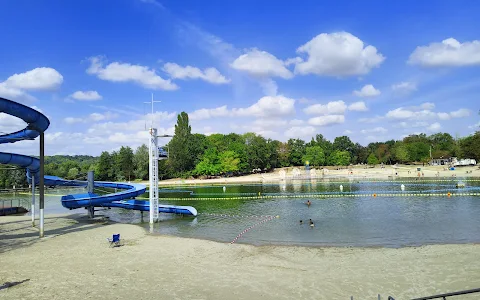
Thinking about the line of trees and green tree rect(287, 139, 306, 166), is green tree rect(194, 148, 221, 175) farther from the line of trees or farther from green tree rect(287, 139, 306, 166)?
green tree rect(287, 139, 306, 166)

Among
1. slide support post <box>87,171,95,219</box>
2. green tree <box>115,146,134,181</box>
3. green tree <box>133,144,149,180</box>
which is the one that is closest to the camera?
slide support post <box>87,171,95,219</box>

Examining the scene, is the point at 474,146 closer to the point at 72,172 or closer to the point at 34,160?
the point at 34,160

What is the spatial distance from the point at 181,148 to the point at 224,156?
16814 millimetres

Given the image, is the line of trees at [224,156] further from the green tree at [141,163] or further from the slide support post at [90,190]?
the slide support post at [90,190]

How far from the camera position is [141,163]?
4847 inches

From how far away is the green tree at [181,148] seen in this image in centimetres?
12303

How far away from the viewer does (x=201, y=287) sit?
1509cm

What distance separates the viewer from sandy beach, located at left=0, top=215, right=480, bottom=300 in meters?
14.5

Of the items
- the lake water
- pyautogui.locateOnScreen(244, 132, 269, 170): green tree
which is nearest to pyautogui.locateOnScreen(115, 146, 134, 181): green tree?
pyautogui.locateOnScreen(244, 132, 269, 170): green tree

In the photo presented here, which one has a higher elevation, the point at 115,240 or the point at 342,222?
the point at 115,240

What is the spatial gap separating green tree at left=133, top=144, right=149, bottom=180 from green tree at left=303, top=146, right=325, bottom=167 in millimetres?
66448

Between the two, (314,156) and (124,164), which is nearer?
(124,164)

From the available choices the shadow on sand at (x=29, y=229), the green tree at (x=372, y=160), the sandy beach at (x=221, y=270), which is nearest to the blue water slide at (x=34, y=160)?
the shadow on sand at (x=29, y=229)

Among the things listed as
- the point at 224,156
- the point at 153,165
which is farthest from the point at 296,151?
the point at 153,165
